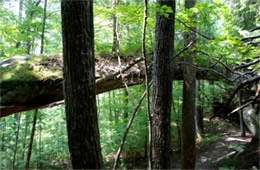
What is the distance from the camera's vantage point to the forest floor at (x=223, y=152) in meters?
6.90

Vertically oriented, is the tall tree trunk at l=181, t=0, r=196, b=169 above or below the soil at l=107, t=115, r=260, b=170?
above

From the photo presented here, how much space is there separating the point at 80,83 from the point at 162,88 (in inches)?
68.1

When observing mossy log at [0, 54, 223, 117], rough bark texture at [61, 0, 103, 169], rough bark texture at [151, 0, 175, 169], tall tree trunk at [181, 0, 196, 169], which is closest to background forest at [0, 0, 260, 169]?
tall tree trunk at [181, 0, 196, 169]

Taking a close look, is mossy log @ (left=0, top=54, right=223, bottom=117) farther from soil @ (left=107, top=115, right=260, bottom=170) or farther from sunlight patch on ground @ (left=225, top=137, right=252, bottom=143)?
sunlight patch on ground @ (left=225, top=137, right=252, bottom=143)

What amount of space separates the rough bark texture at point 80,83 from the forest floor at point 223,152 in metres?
5.71

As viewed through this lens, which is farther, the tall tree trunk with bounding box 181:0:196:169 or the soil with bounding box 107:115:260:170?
the soil with bounding box 107:115:260:170

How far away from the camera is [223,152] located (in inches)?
330

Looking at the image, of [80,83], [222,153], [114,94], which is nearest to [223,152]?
[222,153]

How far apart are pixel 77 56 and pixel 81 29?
223 millimetres

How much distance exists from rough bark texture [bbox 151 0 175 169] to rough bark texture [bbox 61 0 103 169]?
1.59 metres

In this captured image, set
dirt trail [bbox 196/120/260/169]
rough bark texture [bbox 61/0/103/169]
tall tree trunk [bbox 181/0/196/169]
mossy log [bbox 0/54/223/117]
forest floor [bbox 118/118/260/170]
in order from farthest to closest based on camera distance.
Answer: forest floor [bbox 118/118/260/170], dirt trail [bbox 196/120/260/169], tall tree trunk [bbox 181/0/196/169], mossy log [bbox 0/54/223/117], rough bark texture [bbox 61/0/103/169]

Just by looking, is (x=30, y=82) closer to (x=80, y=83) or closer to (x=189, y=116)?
(x=80, y=83)

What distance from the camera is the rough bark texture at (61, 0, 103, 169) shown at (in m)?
1.72

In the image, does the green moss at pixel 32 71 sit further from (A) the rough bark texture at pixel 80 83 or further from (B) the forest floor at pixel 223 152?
(B) the forest floor at pixel 223 152
